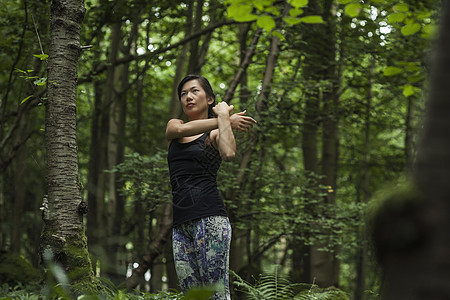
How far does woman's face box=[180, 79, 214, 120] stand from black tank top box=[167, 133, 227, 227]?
262 mm

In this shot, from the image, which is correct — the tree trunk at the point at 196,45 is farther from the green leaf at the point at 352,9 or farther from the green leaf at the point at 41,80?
the green leaf at the point at 352,9

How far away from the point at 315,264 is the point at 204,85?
5.79m

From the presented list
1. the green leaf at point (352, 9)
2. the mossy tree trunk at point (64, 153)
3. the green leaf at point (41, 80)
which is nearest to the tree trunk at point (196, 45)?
the mossy tree trunk at point (64, 153)

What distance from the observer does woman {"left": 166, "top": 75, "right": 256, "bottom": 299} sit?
10.9 ft

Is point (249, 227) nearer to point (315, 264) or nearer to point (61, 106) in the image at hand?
point (315, 264)

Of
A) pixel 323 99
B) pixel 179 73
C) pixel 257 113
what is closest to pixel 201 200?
pixel 257 113

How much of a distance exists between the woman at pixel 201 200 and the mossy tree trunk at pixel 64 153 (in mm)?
898

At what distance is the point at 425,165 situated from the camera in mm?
1103

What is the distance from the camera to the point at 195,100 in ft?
12.5

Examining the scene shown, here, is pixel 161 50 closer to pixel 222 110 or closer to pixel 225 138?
pixel 222 110

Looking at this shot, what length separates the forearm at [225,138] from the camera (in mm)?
3428

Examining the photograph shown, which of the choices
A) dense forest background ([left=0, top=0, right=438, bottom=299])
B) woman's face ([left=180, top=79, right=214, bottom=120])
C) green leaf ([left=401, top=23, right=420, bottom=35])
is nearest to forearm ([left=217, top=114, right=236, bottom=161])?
woman's face ([left=180, top=79, right=214, bottom=120])

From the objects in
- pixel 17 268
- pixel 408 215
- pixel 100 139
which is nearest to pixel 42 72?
pixel 100 139

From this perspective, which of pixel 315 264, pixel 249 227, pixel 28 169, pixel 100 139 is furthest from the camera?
pixel 28 169
